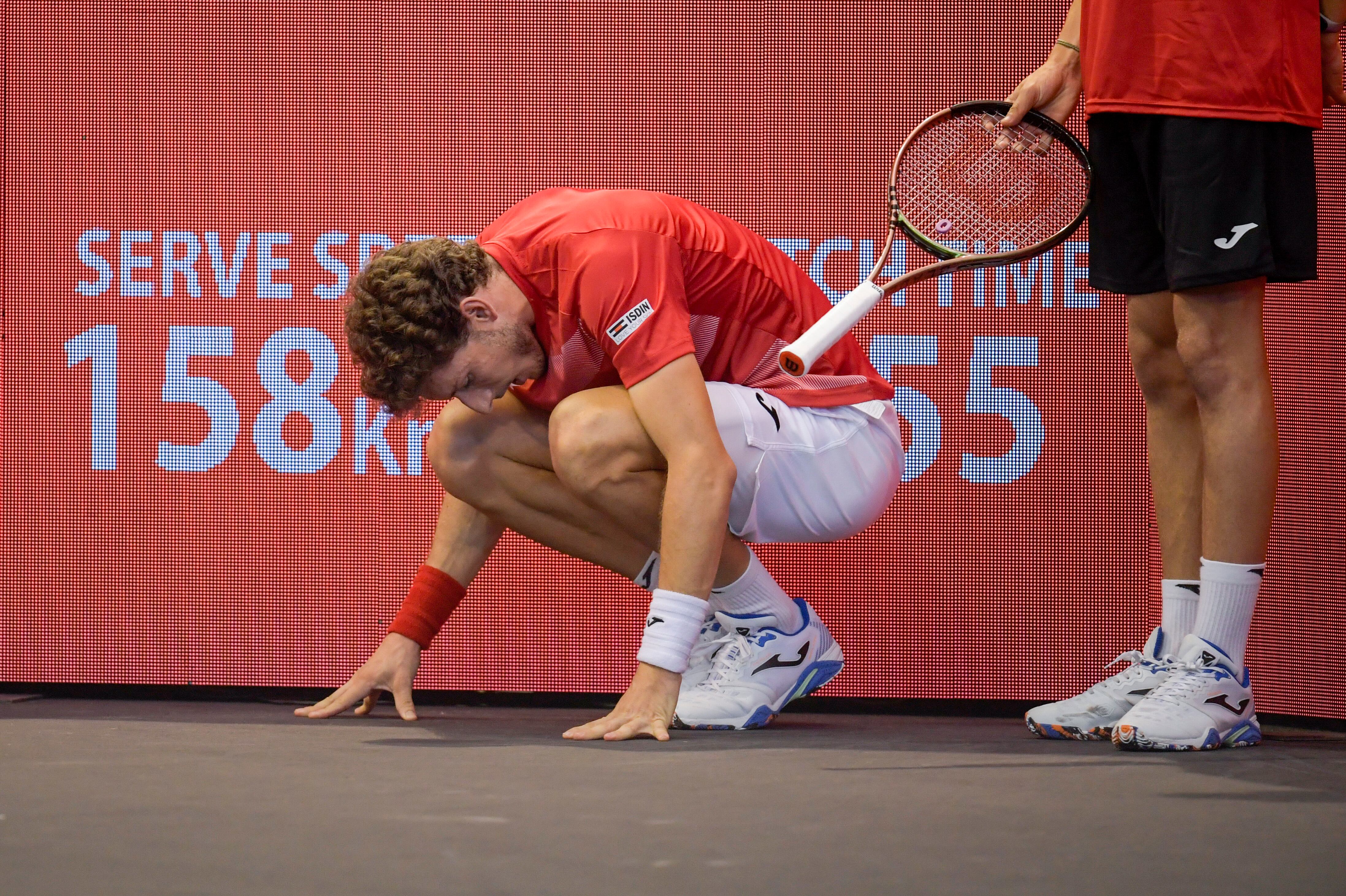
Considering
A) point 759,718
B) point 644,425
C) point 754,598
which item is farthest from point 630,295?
point 759,718

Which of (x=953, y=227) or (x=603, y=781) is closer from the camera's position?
(x=603, y=781)

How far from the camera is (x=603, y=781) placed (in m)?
1.33

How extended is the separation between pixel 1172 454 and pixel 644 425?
26.5 inches

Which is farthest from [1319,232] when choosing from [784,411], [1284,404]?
[784,411]

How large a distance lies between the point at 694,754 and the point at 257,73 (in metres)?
1.40

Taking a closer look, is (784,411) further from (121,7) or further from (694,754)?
(121,7)

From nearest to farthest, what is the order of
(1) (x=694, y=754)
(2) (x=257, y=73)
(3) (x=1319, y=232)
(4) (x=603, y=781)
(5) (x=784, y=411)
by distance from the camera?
(4) (x=603, y=781) → (1) (x=694, y=754) → (5) (x=784, y=411) → (3) (x=1319, y=232) → (2) (x=257, y=73)

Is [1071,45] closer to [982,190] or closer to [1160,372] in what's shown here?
[982,190]

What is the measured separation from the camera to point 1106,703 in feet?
5.78

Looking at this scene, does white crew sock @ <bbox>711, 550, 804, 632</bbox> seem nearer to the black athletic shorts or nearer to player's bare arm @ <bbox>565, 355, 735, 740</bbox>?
player's bare arm @ <bbox>565, 355, 735, 740</bbox>

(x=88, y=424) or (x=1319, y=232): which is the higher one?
(x=1319, y=232)

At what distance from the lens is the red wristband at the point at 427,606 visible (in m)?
1.94

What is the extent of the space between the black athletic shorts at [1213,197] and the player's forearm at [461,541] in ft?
3.04

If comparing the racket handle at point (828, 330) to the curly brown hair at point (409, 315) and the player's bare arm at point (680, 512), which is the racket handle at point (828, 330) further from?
the curly brown hair at point (409, 315)
